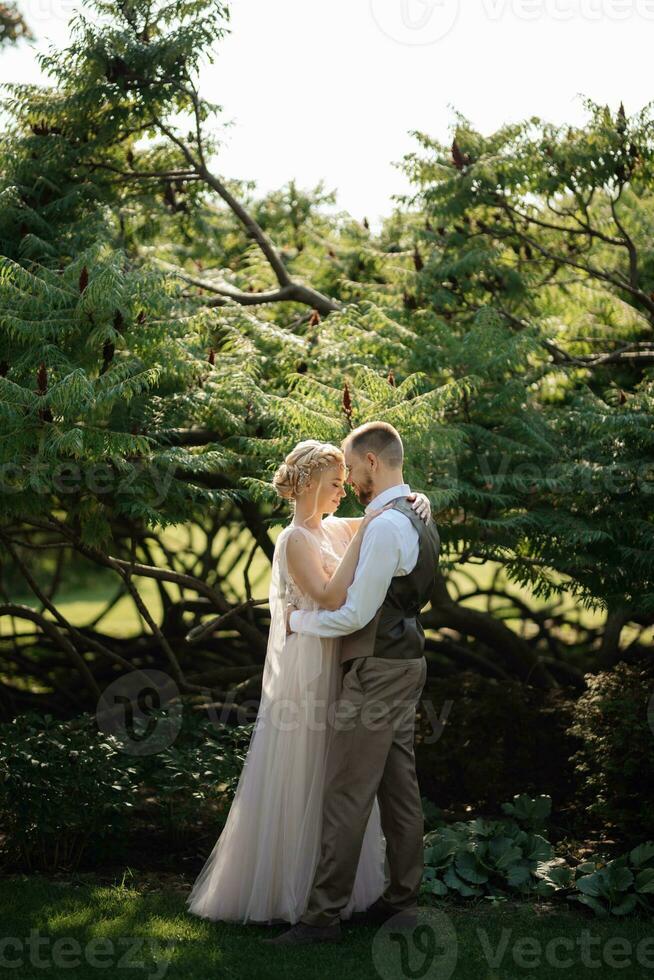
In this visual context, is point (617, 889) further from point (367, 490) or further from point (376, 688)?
point (367, 490)

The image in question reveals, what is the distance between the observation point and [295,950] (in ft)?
17.2

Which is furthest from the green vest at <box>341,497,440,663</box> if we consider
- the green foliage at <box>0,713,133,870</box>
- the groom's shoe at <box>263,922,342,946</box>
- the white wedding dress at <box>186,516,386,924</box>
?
the green foliage at <box>0,713,133,870</box>

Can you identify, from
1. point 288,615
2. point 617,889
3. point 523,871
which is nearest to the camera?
point 288,615

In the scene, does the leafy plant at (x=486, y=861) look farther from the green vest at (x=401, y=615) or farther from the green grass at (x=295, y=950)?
the green vest at (x=401, y=615)

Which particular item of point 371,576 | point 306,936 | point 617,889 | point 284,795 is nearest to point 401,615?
point 371,576

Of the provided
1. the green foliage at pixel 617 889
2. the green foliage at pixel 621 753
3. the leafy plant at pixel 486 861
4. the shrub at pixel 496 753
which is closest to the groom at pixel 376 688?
the leafy plant at pixel 486 861

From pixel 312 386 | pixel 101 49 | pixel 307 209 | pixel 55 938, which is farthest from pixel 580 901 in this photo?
pixel 307 209

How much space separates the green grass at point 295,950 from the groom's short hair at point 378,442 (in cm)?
245

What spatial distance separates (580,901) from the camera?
20.2ft

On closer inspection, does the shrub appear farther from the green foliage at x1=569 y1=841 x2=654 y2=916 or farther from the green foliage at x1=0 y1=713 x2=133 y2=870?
the green foliage at x1=0 y1=713 x2=133 y2=870

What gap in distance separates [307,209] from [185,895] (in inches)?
355

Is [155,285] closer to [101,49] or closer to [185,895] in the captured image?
[101,49]

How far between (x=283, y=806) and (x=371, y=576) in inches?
53.6

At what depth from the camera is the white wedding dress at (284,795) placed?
5477 mm
